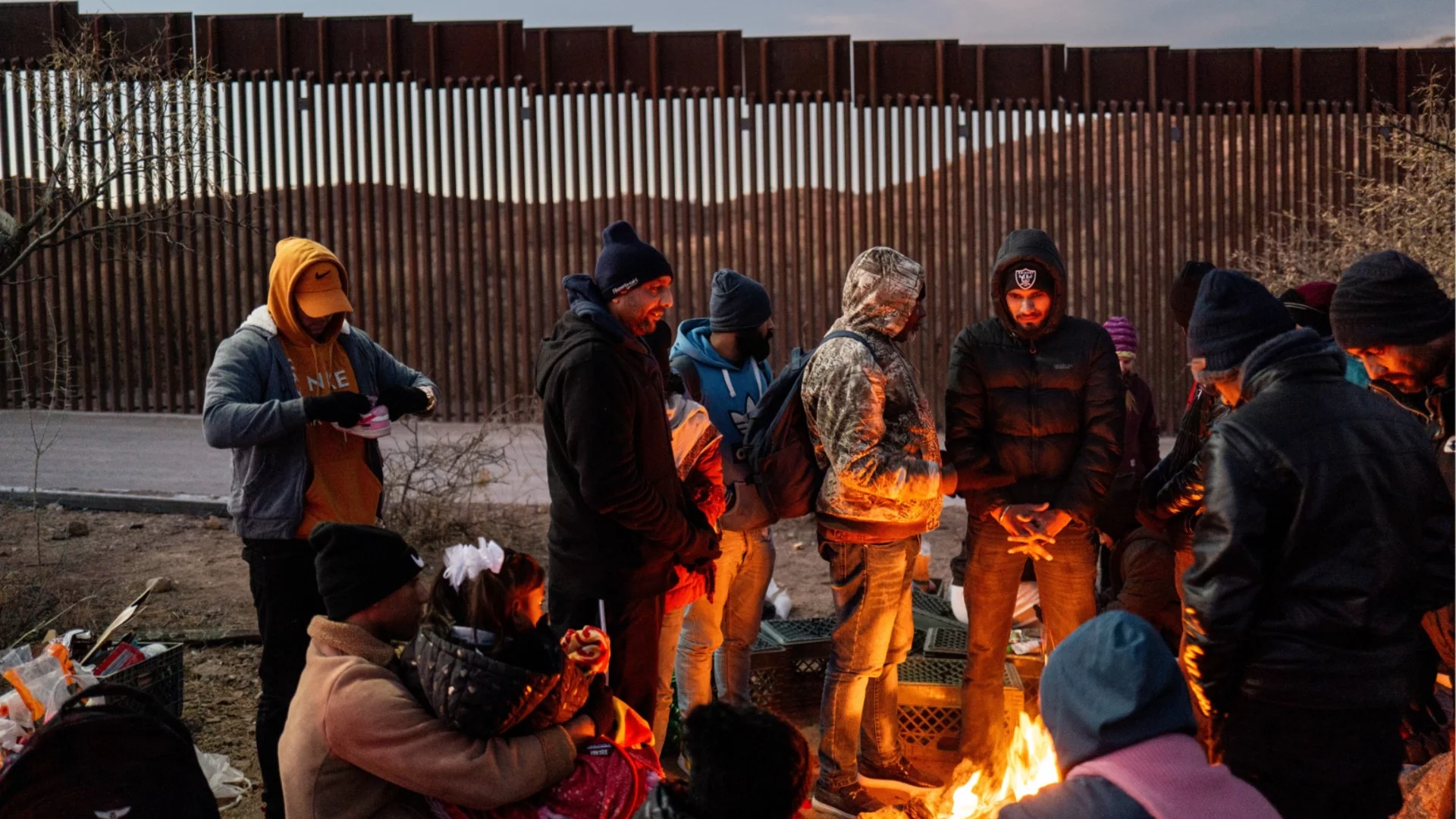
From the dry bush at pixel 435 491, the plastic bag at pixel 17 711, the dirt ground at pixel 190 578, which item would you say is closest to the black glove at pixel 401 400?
the plastic bag at pixel 17 711

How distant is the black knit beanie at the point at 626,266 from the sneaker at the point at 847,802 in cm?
212

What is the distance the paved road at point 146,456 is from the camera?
10.0 m

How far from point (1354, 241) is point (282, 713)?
10001mm

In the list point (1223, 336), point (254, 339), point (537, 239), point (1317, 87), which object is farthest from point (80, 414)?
point (1317, 87)

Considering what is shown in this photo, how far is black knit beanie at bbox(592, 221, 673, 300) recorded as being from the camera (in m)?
4.08

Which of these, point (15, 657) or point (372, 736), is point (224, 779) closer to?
point (15, 657)

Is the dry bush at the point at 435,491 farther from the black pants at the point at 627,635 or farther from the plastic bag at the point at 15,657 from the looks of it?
the black pants at the point at 627,635

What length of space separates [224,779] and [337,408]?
5.50 feet

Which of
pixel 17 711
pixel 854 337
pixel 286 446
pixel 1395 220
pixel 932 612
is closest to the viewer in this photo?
pixel 17 711

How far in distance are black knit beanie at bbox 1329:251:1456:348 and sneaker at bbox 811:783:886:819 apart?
7.85 feet

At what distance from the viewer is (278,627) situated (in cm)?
409

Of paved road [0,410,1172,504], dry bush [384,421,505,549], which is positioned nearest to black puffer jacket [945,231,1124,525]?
dry bush [384,421,505,549]

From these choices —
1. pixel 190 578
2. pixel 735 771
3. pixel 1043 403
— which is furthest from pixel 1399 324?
pixel 190 578

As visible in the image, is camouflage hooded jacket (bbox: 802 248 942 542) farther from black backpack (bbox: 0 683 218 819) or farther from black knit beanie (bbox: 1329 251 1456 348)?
black backpack (bbox: 0 683 218 819)
